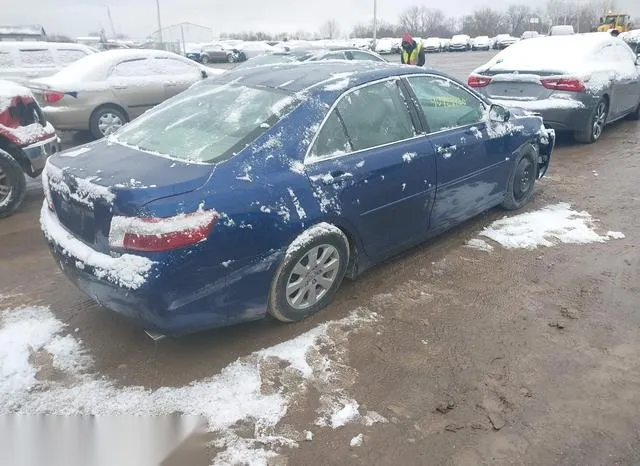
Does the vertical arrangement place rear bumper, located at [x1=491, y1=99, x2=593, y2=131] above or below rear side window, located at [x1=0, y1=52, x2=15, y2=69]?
below

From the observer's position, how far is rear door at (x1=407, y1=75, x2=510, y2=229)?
4.16 metres

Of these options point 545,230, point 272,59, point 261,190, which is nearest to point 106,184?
point 261,190

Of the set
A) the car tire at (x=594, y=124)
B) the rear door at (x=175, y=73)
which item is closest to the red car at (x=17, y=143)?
the rear door at (x=175, y=73)

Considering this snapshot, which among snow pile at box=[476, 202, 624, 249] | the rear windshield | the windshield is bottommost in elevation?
snow pile at box=[476, 202, 624, 249]

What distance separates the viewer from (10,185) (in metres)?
5.63

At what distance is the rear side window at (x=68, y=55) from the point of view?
1142 cm

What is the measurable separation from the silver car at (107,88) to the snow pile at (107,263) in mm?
6155

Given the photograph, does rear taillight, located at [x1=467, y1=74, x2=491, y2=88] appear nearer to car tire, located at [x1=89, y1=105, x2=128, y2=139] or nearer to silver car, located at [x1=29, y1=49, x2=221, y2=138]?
silver car, located at [x1=29, y1=49, x2=221, y2=138]

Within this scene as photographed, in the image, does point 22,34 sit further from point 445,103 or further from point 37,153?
point 445,103

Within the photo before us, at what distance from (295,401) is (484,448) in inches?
37.5

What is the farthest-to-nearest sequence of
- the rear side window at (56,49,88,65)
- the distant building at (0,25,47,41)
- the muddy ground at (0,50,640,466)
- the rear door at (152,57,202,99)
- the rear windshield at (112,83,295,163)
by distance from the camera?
the distant building at (0,25,47,41) < the rear side window at (56,49,88,65) < the rear door at (152,57,202,99) < the rear windshield at (112,83,295,163) < the muddy ground at (0,50,640,466)

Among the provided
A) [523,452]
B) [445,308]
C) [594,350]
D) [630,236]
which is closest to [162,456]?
[523,452]

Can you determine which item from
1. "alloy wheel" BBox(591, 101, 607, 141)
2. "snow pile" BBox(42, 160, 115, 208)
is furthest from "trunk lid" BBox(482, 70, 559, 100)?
"snow pile" BBox(42, 160, 115, 208)

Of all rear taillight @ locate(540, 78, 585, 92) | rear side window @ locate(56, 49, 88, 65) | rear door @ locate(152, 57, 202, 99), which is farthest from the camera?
rear side window @ locate(56, 49, 88, 65)
